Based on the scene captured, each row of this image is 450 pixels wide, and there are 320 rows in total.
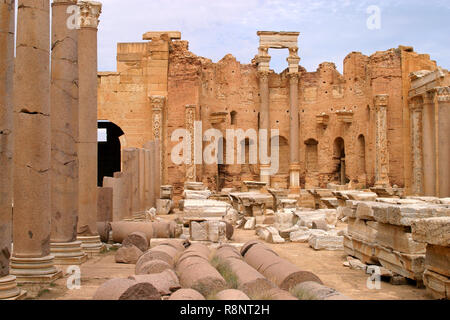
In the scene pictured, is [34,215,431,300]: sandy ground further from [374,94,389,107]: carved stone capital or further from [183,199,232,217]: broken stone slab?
[374,94,389,107]: carved stone capital

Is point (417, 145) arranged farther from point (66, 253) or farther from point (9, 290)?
point (9, 290)

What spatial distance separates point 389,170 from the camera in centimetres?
2397

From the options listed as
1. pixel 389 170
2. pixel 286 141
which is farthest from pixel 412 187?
pixel 286 141

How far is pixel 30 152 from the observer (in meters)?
7.27

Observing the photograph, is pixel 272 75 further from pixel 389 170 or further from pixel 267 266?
pixel 267 266

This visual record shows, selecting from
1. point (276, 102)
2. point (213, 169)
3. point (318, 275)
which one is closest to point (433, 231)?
point (318, 275)

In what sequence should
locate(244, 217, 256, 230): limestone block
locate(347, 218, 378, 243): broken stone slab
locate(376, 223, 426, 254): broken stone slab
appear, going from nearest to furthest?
1. locate(376, 223, 426, 254): broken stone slab
2. locate(347, 218, 378, 243): broken stone slab
3. locate(244, 217, 256, 230): limestone block

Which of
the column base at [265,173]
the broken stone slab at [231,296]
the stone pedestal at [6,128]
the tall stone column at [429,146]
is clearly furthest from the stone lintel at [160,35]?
the broken stone slab at [231,296]

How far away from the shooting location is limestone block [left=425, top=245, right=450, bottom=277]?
21.1 feet

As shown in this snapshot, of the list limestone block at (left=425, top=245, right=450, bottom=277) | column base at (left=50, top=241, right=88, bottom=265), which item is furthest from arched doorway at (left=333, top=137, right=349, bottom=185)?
limestone block at (left=425, top=245, right=450, bottom=277)

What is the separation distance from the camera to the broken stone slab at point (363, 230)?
29.7ft

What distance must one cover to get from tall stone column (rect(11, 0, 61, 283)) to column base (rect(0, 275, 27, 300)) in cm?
104

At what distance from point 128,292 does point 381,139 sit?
20509 millimetres
